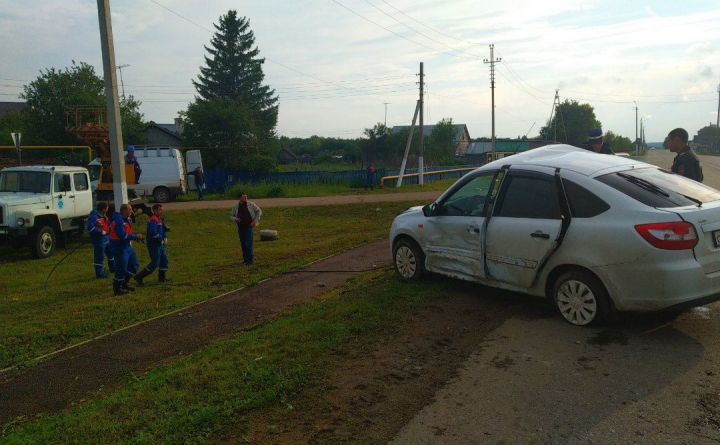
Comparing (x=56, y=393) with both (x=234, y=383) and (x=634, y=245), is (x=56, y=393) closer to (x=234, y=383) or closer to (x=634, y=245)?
(x=234, y=383)

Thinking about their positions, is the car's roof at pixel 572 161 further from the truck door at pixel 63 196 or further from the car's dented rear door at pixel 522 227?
the truck door at pixel 63 196

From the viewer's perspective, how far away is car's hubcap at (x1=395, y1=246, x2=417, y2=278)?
7.65m

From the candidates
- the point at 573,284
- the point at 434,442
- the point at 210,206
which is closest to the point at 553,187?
the point at 573,284

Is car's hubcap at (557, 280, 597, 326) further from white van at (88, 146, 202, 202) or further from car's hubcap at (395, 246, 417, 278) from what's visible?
white van at (88, 146, 202, 202)

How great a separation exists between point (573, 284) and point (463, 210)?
1.77 m

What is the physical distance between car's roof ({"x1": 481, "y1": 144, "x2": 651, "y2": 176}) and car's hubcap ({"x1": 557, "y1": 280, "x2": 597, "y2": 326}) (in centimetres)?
112

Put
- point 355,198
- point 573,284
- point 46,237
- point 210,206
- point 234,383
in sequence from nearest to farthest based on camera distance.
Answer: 1. point 234,383
2. point 573,284
3. point 46,237
4. point 210,206
5. point 355,198

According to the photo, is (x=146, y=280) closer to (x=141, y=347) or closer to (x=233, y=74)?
(x=141, y=347)

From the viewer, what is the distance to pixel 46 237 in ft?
48.8

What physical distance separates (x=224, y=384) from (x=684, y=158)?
643 centimetres

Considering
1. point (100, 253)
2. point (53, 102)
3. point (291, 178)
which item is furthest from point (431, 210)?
point (53, 102)

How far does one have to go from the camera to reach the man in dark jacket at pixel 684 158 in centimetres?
738

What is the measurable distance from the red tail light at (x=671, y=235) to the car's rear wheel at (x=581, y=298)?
64cm

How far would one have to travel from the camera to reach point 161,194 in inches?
1139
